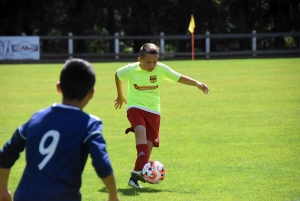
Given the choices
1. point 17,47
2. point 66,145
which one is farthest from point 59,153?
point 17,47

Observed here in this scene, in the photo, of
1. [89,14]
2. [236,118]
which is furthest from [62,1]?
[236,118]

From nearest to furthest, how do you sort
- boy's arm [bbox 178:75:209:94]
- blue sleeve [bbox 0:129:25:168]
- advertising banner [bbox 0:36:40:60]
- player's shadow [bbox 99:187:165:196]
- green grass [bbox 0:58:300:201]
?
blue sleeve [bbox 0:129:25:168], player's shadow [bbox 99:187:165:196], green grass [bbox 0:58:300:201], boy's arm [bbox 178:75:209:94], advertising banner [bbox 0:36:40:60]

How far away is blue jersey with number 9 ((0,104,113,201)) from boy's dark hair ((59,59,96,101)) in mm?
88

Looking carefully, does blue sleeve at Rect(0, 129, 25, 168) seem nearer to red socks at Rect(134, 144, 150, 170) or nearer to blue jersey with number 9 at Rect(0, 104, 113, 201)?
blue jersey with number 9 at Rect(0, 104, 113, 201)

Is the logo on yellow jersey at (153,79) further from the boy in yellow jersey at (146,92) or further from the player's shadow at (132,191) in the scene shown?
the player's shadow at (132,191)

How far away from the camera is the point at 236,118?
1497cm

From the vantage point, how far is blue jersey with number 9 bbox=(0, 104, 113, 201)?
370 centimetres

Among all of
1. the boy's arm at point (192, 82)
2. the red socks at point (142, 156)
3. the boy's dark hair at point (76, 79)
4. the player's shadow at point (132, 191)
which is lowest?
the player's shadow at point (132, 191)

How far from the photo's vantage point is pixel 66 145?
12.2ft

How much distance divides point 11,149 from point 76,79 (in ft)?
2.01

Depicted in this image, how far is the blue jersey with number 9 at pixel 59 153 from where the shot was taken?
3697mm

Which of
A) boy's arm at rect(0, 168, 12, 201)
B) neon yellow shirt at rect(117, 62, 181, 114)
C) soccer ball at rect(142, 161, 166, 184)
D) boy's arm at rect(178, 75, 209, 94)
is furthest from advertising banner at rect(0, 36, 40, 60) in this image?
boy's arm at rect(0, 168, 12, 201)

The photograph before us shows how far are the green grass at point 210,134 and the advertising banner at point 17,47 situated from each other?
993cm

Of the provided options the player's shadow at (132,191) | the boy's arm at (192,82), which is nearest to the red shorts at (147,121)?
the boy's arm at (192,82)
